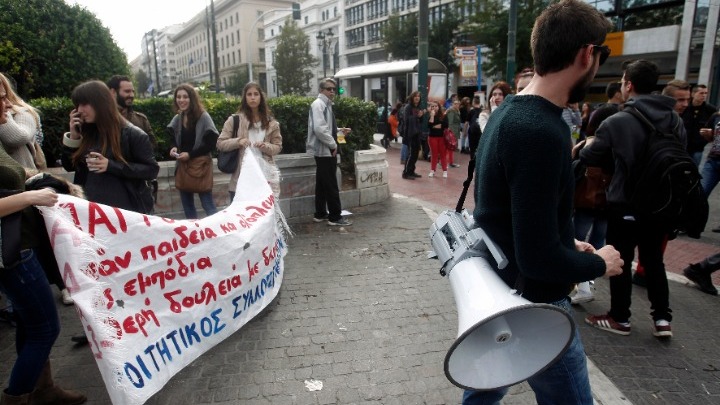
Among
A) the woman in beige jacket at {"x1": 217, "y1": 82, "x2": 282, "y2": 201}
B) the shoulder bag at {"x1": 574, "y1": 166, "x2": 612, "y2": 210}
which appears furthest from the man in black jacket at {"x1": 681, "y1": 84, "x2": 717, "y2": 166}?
the woman in beige jacket at {"x1": 217, "y1": 82, "x2": 282, "y2": 201}

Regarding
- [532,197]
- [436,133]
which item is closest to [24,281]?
[532,197]

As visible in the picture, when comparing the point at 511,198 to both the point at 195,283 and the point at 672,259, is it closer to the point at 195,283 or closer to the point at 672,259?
the point at 195,283

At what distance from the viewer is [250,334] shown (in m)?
3.49

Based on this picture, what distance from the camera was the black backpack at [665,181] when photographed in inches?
121

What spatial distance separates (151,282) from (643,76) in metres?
3.55

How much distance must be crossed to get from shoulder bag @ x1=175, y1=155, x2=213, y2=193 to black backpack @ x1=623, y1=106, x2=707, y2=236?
13.4 feet

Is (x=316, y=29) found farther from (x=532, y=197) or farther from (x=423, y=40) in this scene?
(x=532, y=197)

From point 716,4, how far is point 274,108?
67.0ft

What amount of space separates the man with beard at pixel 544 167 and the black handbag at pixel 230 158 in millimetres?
4238

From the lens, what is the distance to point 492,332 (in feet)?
4.99

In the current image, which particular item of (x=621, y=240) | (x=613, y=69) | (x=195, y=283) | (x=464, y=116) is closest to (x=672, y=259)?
(x=621, y=240)

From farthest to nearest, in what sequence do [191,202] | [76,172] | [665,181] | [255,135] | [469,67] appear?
1. [469,67]
2. [255,135]
3. [191,202]
4. [76,172]
5. [665,181]

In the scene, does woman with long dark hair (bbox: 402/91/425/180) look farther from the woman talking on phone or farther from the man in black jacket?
the woman talking on phone

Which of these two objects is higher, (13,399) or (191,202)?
(191,202)
